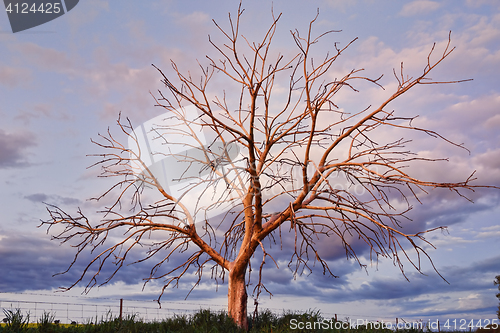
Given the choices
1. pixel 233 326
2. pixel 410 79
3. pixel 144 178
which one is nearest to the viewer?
pixel 410 79

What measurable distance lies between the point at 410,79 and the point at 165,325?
809 centimetres

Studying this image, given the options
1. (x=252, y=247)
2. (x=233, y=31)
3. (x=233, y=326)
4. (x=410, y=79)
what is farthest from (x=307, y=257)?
(x=233, y=31)

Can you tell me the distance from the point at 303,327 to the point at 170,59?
727 cm

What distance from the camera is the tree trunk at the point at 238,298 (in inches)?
356

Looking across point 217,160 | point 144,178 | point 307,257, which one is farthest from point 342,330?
point 144,178

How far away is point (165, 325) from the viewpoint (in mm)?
9156

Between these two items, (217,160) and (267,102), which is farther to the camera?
(267,102)

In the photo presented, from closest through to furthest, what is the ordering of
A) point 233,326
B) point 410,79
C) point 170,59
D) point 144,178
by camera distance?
point 410,79
point 233,326
point 170,59
point 144,178

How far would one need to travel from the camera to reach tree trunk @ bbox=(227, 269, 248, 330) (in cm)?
905

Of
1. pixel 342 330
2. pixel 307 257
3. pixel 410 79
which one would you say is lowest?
pixel 342 330

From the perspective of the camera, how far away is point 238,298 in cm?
910

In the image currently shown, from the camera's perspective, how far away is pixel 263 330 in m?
8.95

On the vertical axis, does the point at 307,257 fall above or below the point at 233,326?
above

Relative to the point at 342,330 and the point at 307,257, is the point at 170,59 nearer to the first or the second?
the point at 307,257
